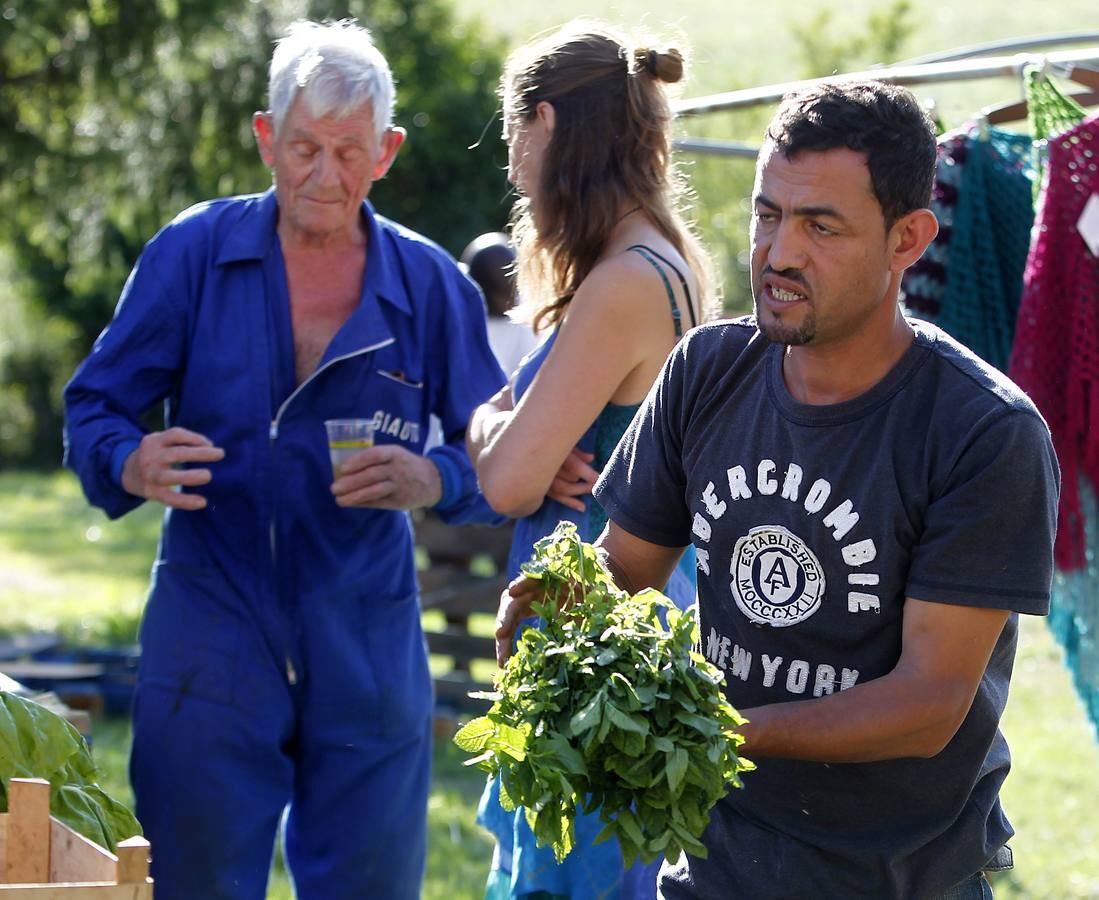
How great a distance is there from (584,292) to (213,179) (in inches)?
452

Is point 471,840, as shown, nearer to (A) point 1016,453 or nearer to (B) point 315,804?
(B) point 315,804

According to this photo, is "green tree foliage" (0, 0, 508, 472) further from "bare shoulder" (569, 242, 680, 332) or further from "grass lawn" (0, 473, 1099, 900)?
"bare shoulder" (569, 242, 680, 332)

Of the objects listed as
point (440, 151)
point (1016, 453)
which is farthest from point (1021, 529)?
point (440, 151)

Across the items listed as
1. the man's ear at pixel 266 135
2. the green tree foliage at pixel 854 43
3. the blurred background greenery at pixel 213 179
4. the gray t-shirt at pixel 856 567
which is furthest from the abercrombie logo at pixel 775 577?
the green tree foliage at pixel 854 43

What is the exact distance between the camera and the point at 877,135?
230cm

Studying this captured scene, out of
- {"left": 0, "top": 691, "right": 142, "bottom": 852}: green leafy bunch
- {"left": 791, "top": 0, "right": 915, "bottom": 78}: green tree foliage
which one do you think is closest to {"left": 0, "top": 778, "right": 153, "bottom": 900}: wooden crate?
{"left": 0, "top": 691, "right": 142, "bottom": 852}: green leafy bunch

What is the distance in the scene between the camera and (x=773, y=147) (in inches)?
93.4

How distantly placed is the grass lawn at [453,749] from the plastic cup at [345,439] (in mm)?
953

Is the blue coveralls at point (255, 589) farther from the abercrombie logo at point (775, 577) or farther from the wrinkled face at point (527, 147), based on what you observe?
the abercrombie logo at point (775, 577)

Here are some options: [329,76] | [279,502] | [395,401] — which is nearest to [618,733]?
[279,502]

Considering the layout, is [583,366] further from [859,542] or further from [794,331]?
[859,542]

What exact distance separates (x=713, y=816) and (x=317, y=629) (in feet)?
4.80

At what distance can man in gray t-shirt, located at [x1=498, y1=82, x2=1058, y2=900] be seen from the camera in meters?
2.22

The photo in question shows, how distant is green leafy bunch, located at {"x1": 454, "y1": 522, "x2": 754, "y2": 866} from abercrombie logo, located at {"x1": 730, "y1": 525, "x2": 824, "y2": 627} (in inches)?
9.1
